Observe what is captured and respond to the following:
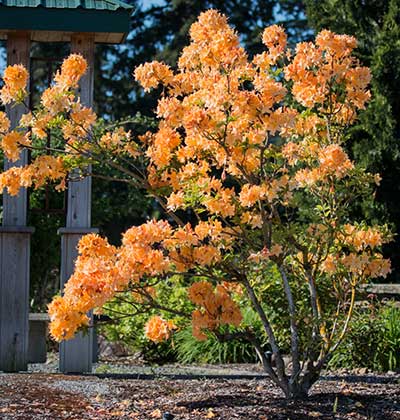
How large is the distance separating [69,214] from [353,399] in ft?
A: 7.92

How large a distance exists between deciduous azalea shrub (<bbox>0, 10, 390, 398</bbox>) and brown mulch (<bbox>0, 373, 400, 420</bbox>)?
30cm

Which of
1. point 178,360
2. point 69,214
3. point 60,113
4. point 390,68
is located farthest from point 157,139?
point 390,68

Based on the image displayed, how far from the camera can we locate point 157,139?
4543 mm

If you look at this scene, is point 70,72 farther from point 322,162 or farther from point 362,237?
point 362,237

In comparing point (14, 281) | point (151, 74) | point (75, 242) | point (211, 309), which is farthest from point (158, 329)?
point (14, 281)

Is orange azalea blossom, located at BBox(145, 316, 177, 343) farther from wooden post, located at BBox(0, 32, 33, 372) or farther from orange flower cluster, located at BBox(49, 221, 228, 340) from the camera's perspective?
wooden post, located at BBox(0, 32, 33, 372)

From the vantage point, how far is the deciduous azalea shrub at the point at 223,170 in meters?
4.24

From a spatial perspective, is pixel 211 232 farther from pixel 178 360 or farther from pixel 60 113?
pixel 178 360

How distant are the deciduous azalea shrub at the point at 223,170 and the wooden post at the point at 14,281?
1394 mm

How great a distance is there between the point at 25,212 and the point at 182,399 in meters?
2.05

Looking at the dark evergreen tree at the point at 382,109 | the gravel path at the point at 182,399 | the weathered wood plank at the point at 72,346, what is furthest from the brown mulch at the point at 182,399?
the dark evergreen tree at the point at 382,109

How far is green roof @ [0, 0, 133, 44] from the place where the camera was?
20.0ft

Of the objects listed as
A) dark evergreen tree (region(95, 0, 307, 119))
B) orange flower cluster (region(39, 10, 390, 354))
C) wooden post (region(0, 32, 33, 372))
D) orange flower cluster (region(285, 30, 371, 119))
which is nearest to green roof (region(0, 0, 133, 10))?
wooden post (region(0, 32, 33, 372))

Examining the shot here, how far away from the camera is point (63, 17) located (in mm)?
6105
